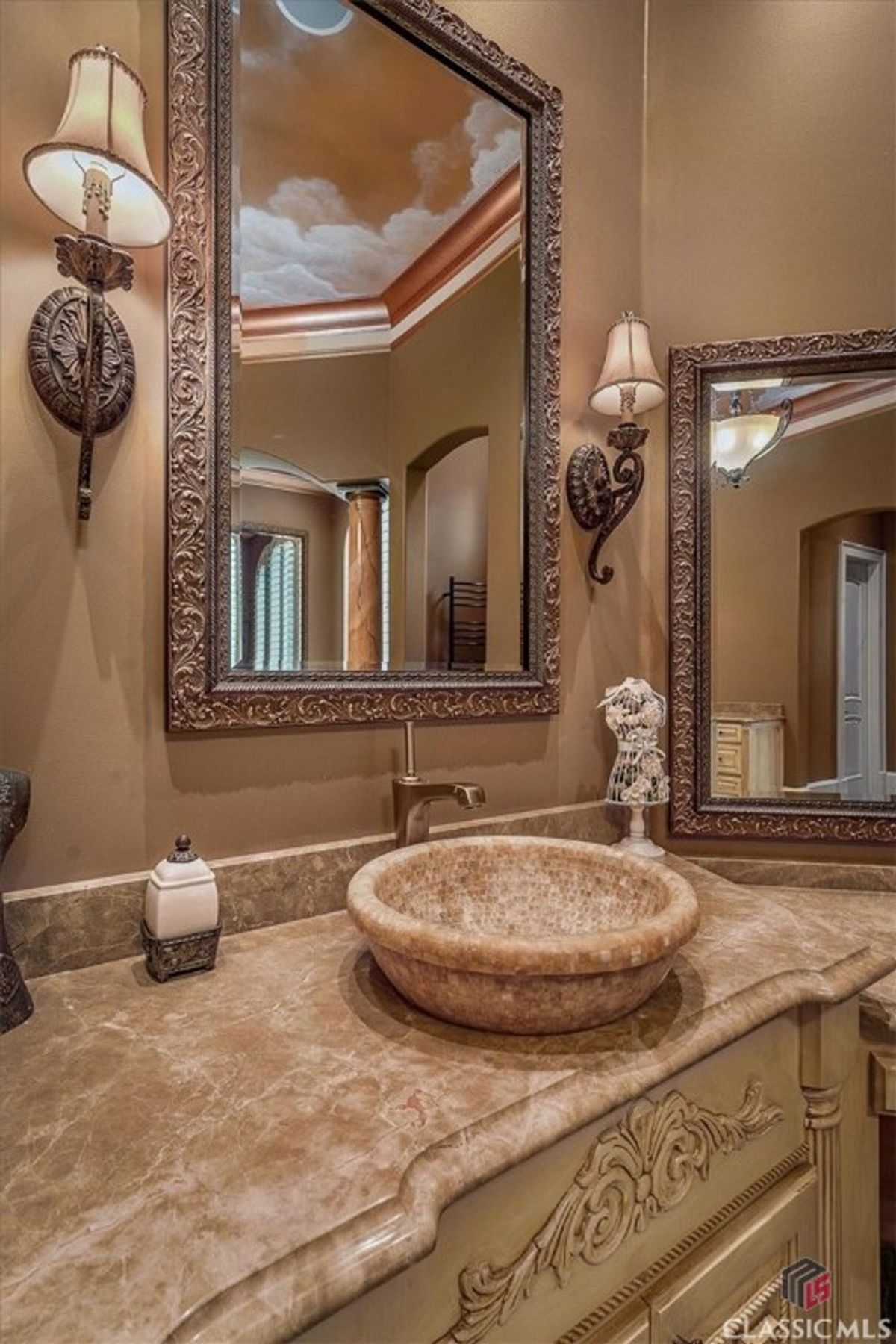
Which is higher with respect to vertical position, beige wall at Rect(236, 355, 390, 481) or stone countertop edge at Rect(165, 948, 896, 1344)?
beige wall at Rect(236, 355, 390, 481)

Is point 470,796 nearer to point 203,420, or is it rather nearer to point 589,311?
point 203,420

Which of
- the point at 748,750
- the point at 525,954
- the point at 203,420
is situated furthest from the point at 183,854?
the point at 748,750

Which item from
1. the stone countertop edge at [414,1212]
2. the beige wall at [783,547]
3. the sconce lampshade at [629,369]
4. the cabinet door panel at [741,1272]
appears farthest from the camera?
the beige wall at [783,547]

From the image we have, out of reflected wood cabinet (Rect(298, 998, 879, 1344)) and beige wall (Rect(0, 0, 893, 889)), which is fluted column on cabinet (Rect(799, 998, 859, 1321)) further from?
beige wall (Rect(0, 0, 893, 889))

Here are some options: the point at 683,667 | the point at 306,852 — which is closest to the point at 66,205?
the point at 306,852

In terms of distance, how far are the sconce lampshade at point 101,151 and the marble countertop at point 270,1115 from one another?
957mm

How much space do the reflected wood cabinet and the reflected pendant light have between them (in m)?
1.07

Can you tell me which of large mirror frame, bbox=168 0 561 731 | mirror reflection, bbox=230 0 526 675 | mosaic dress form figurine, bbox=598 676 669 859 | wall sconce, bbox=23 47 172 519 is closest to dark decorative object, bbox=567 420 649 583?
mirror reflection, bbox=230 0 526 675

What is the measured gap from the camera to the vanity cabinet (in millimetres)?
1439

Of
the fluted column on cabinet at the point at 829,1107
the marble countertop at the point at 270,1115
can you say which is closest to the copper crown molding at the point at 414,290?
the marble countertop at the point at 270,1115

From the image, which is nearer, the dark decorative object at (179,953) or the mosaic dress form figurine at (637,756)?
the dark decorative object at (179,953)

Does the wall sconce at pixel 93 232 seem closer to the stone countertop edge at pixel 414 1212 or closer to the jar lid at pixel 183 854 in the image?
the jar lid at pixel 183 854

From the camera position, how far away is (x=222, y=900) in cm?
98

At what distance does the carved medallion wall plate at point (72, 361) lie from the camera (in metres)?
0.85
